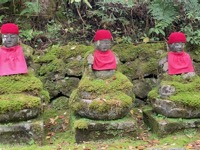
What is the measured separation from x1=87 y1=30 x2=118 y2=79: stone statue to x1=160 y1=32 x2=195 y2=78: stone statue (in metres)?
0.98

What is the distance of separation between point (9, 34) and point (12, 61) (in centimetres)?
44

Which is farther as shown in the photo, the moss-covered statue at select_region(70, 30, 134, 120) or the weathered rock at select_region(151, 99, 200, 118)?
the weathered rock at select_region(151, 99, 200, 118)

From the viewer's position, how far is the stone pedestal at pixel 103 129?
5.61 metres

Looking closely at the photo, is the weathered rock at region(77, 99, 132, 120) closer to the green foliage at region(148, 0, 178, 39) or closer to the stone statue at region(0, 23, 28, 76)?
the stone statue at region(0, 23, 28, 76)

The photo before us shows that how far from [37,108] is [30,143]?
541mm

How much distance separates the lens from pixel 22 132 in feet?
18.0

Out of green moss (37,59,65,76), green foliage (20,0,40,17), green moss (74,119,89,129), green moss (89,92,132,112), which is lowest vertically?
green moss (74,119,89,129)

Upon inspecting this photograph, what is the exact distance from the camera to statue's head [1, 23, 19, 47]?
227 inches

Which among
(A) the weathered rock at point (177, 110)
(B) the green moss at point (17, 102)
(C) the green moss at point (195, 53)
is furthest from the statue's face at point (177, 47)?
(B) the green moss at point (17, 102)

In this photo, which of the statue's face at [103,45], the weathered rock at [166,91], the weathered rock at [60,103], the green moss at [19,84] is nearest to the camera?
the green moss at [19,84]

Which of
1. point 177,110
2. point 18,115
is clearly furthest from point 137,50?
point 18,115

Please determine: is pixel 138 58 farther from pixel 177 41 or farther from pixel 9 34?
pixel 9 34

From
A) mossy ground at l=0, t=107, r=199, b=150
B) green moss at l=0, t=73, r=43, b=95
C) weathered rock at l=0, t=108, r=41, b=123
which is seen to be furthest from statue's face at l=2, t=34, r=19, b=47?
mossy ground at l=0, t=107, r=199, b=150

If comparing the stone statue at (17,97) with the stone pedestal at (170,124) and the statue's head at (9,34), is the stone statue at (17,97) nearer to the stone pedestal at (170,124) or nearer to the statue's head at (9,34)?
the statue's head at (9,34)
